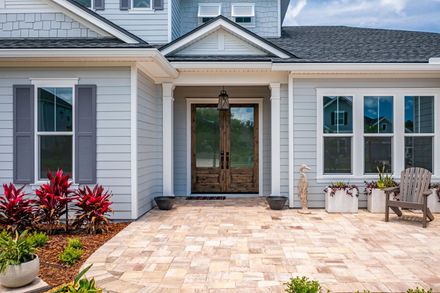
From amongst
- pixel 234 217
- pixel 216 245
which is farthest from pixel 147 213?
pixel 216 245

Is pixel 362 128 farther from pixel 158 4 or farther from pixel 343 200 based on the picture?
pixel 158 4

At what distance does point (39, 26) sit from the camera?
7457 mm

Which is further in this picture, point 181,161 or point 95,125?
point 181,161

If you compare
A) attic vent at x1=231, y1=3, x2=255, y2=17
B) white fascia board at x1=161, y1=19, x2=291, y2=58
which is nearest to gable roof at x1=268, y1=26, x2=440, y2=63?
white fascia board at x1=161, y1=19, x2=291, y2=58

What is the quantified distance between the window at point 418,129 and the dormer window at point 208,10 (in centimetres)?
585

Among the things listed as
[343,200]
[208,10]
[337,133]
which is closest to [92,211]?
[343,200]

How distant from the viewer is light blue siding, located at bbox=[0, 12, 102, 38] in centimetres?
743

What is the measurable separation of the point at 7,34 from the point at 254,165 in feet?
21.2

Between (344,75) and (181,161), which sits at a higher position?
(344,75)

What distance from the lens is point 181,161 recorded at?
9.62 meters

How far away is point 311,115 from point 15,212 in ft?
19.4

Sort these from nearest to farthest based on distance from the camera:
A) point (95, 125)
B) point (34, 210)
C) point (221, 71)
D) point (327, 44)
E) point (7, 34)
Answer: point (34, 210), point (95, 125), point (7, 34), point (221, 71), point (327, 44)

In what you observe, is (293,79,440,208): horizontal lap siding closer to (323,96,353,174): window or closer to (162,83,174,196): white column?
(323,96,353,174): window

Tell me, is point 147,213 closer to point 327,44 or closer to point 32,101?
point 32,101
